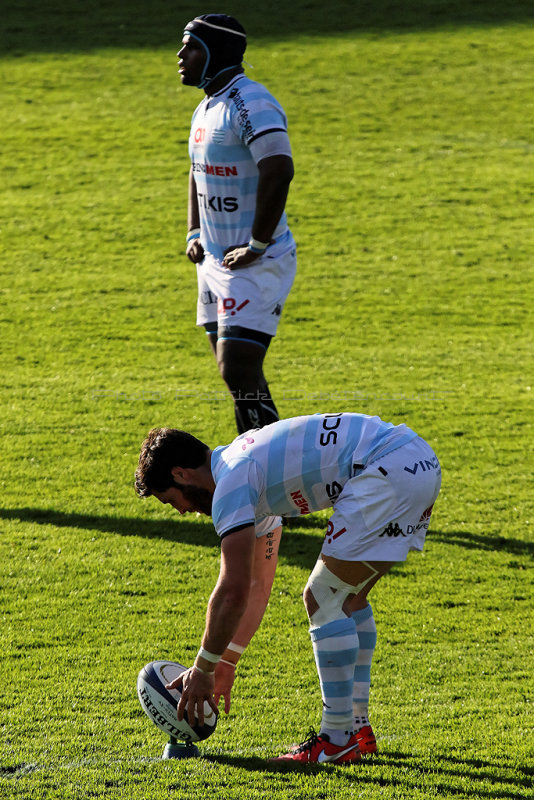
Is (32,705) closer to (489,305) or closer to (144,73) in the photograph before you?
(489,305)

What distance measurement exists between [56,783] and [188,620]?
197cm

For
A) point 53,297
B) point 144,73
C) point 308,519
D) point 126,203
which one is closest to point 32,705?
point 308,519

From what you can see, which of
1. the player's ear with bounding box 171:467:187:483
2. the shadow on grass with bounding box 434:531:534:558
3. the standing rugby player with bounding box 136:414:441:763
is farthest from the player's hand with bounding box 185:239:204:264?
the player's ear with bounding box 171:467:187:483

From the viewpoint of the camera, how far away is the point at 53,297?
13164mm

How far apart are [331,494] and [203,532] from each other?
3.06 m

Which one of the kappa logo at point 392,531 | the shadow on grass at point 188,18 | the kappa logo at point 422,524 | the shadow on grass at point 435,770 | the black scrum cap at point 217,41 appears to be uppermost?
the black scrum cap at point 217,41

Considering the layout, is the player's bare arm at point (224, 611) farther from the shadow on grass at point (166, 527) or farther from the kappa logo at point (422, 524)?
the shadow on grass at point (166, 527)

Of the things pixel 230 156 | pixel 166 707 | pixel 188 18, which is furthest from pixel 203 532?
pixel 188 18

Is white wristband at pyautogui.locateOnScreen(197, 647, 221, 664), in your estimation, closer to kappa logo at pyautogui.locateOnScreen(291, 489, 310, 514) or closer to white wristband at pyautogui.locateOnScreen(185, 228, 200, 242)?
kappa logo at pyautogui.locateOnScreen(291, 489, 310, 514)

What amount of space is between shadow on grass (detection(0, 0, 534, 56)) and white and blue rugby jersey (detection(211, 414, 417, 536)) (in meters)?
21.1

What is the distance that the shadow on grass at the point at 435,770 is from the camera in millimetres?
3787

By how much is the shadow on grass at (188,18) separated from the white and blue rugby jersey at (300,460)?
2114 centimetres

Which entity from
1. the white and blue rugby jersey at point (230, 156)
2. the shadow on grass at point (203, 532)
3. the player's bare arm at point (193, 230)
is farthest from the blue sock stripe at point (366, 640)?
the player's bare arm at point (193, 230)

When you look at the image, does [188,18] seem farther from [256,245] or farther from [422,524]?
[422,524]
